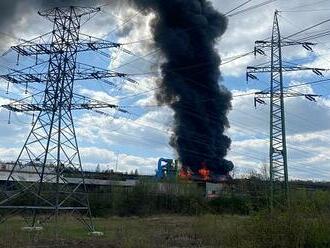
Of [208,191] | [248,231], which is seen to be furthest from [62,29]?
[208,191]

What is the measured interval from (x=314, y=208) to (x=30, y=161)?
51.6 ft

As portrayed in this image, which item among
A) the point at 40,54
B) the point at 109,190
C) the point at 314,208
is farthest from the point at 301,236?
the point at 109,190

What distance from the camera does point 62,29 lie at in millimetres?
30641

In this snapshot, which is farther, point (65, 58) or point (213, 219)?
point (65, 58)

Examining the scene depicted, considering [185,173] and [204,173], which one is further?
[185,173]

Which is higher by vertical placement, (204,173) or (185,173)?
(185,173)

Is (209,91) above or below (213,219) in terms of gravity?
above

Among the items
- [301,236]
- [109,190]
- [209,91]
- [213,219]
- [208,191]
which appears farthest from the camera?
[209,91]

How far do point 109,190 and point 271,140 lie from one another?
22.5 meters

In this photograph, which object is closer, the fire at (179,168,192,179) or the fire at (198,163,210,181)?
the fire at (198,163,210,181)

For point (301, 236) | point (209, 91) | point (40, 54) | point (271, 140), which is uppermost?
point (209, 91)

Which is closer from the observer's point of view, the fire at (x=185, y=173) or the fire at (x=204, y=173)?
the fire at (x=204, y=173)

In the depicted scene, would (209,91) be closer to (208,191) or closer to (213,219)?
(208,191)

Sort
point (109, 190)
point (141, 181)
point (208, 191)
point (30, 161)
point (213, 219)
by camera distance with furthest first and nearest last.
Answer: point (208, 191) → point (141, 181) → point (109, 190) → point (30, 161) → point (213, 219)
